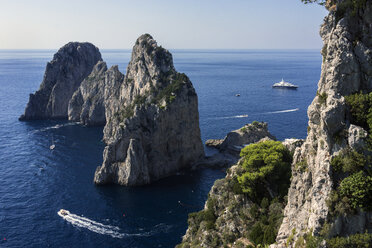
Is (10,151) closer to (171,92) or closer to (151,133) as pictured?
(151,133)

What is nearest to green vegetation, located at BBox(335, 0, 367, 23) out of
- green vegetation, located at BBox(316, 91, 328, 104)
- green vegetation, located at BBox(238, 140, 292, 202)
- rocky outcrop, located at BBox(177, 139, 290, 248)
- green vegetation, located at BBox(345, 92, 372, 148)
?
green vegetation, located at BBox(316, 91, 328, 104)

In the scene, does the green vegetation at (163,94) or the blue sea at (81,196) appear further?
the green vegetation at (163,94)

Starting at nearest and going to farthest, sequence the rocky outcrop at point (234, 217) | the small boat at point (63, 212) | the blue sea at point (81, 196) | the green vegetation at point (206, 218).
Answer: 1. the rocky outcrop at point (234, 217)
2. the green vegetation at point (206, 218)
3. the blue sea at point (81, 196)
4. the small boat at point (63, 212)

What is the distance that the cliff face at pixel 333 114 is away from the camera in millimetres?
31500

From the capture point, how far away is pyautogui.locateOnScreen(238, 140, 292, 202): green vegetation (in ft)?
170

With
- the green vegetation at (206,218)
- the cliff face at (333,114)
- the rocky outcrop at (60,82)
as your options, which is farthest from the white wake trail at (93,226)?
the rocky outcrop at (60,82)

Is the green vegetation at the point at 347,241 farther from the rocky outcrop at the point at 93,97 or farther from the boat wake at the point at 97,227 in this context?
the rocky outcrop at the point at 93,97

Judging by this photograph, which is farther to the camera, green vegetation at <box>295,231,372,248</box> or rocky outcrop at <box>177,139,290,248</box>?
rocky outcrop at <box>177,139,290,248</box>

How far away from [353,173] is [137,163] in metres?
73.6

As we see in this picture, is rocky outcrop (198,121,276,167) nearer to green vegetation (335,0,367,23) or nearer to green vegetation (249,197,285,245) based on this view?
green vegetation (249,197,285,245)

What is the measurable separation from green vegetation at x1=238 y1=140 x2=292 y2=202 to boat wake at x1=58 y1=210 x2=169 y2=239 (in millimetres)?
28398

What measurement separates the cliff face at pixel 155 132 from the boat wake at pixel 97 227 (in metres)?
20.4

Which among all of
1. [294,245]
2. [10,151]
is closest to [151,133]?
[10,151]

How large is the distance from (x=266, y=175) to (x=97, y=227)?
140 ft
